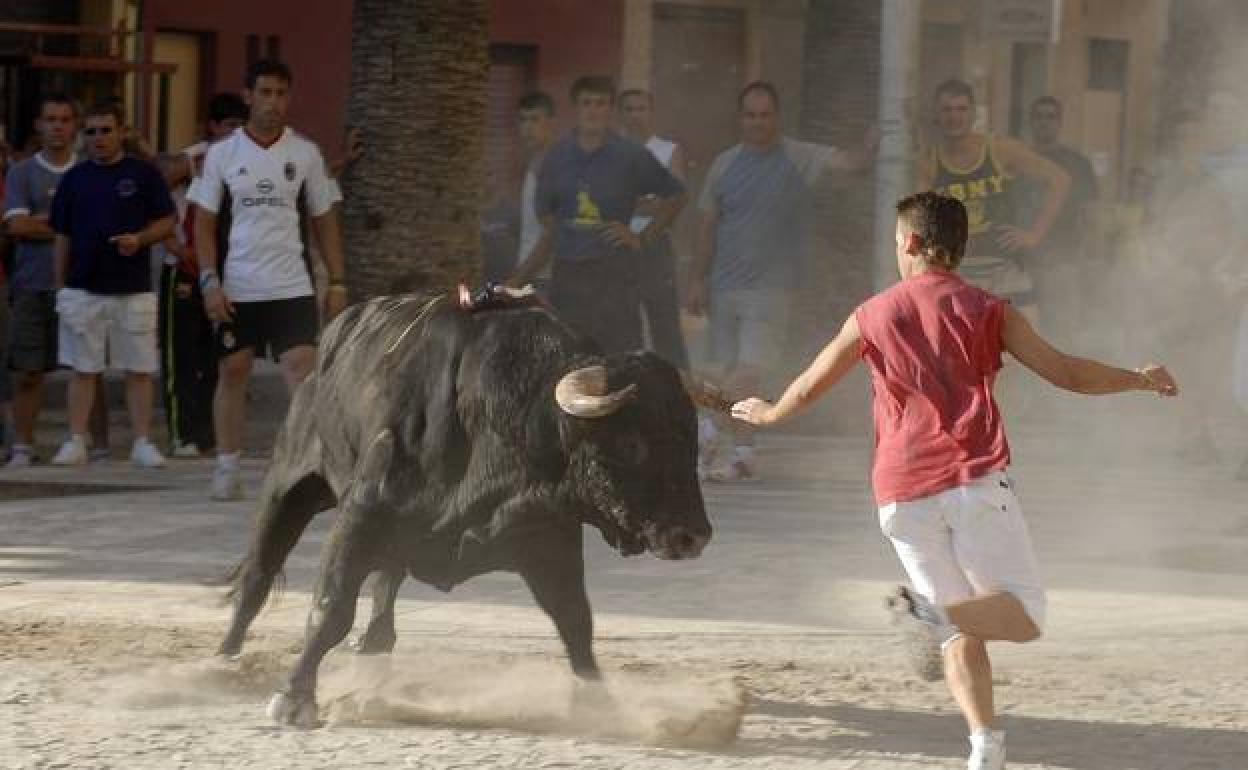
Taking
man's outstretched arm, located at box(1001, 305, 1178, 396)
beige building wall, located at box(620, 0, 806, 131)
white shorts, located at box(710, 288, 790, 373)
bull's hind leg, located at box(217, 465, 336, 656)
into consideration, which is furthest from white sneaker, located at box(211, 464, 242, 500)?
beige building wall, located at box(620, 0, 806, 131)

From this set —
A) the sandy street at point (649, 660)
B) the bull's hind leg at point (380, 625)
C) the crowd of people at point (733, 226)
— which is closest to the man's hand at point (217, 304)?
the sandy street at point (649, 660)

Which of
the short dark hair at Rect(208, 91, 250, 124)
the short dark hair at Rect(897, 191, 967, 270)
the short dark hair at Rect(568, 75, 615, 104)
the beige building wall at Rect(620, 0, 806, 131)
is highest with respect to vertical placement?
the beige building wall at Rect(620, 0, 806, 131)

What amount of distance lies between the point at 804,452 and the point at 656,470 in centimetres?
804

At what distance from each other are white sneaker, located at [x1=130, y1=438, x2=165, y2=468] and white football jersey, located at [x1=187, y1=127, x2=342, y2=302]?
1.85m

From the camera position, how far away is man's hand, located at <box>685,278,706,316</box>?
14.3m

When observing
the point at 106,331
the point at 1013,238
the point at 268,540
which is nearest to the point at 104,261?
the point at 106,331

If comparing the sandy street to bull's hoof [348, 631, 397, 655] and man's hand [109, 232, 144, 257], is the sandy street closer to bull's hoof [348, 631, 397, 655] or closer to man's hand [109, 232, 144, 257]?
bull's hoof [348, 631, 397, 655]

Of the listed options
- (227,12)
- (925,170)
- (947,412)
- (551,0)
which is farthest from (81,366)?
(551,0)

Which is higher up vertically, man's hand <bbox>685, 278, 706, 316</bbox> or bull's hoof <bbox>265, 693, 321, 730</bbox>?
man's hand <bbox>685, 278, 706, 316</bbox>

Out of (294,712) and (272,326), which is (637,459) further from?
(272,326)

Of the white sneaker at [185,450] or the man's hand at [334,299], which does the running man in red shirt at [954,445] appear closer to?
the man's hand at [334,299]

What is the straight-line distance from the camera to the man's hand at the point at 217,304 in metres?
12.5

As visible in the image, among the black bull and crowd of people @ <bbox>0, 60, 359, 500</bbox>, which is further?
crowd of people @ <bbox>0, 60, 359, 500</bbox>

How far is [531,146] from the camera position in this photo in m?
16.4
